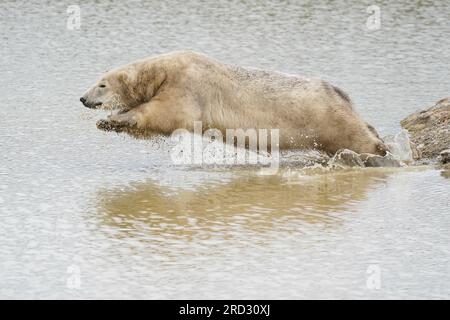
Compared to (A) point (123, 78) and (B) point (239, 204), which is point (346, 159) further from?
(A) point (123, 78)

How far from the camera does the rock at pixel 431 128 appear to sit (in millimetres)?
10898

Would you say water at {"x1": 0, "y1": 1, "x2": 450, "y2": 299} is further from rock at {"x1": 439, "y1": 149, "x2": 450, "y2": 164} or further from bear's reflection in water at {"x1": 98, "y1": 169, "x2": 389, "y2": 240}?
rock at {"x1": 439, "y1": 149, "x2": 450, "y2": 164}

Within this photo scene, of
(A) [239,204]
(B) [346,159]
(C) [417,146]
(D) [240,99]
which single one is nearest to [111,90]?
(D) [240,99]

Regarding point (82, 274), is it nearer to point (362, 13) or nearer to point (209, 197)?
point (209, 197)

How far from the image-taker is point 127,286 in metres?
6.66

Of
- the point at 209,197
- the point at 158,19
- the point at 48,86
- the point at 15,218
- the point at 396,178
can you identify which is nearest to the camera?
the point at 15,218

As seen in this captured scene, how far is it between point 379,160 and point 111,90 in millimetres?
2649

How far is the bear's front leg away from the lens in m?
9.94

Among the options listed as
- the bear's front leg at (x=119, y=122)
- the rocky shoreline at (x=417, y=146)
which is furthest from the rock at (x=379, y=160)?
the bear's front leg at (x=119, y=122)

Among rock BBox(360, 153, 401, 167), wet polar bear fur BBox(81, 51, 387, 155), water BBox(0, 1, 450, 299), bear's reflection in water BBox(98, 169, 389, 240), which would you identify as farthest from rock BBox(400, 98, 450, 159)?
bear's reflection in water BBox(98, 169, 389, 240)

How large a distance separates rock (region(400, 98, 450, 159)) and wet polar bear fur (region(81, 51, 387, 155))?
0.75 m

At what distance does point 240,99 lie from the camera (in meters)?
10.3
